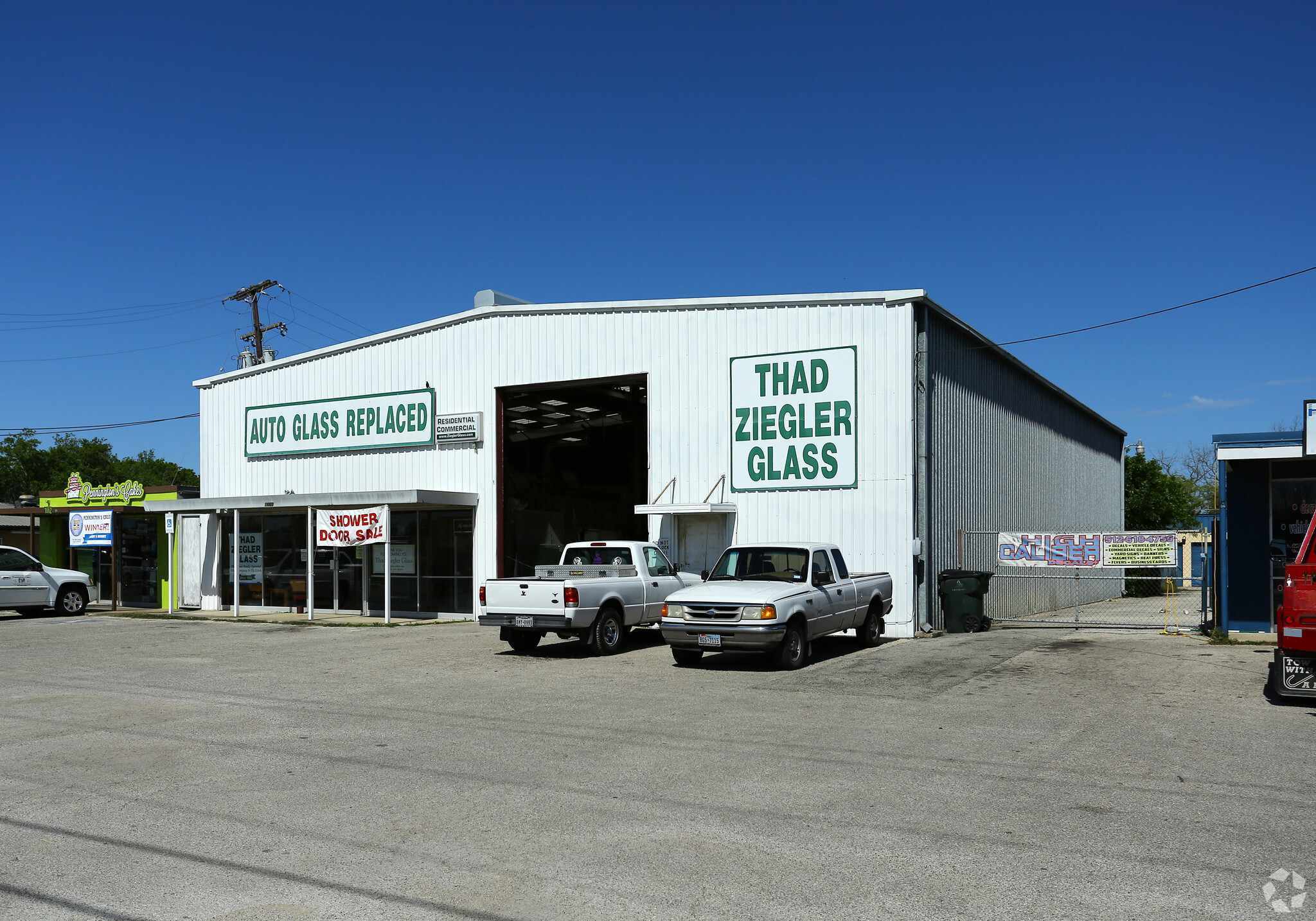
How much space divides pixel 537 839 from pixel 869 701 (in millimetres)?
6249

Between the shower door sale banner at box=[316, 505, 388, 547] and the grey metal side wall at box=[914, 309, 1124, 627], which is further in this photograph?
the shower door sale banner at box=[316, 505, 388, 547]

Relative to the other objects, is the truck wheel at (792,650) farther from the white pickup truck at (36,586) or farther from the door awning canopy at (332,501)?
the white pickup truck at (36,586)

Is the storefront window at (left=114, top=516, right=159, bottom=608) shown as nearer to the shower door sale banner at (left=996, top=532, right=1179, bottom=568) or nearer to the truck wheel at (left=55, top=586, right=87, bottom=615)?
the truck wheel at (left=55, top=586, right=87, bottom=615)

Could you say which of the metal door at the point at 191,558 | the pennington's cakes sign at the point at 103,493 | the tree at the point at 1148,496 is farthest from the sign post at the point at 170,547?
the tree at the point at 1148,496

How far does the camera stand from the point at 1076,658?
15.5 meters

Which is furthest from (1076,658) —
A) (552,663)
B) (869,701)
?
(552,663)

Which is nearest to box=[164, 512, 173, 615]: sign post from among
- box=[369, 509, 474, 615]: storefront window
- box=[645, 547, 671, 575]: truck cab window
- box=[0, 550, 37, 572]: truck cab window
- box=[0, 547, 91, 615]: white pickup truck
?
box=[0, 547, 91, 615]: white pickup truck

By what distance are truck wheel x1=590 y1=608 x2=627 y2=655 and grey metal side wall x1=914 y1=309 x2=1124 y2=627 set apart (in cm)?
643

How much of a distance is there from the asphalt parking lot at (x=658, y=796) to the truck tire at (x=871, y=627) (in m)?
3.16

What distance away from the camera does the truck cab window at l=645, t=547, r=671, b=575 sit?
18.0 m

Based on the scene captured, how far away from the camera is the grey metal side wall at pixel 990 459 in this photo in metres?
20.5

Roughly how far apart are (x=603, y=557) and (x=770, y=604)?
4.49 metres

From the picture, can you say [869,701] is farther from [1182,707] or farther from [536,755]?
[536,755]

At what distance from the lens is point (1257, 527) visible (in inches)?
733
